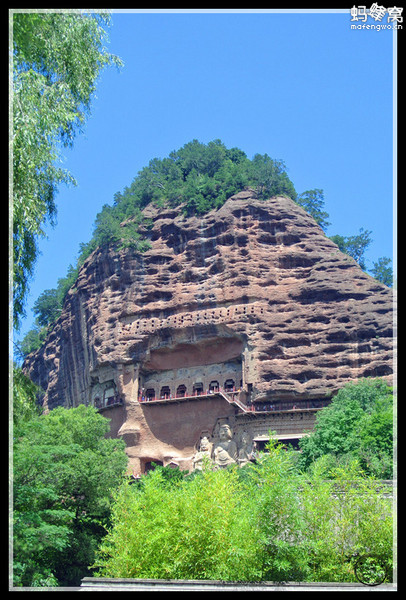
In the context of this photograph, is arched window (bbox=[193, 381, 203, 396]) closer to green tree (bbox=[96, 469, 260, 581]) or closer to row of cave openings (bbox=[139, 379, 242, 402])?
row of cave openings (bbox=[139, 379, 242, 402])

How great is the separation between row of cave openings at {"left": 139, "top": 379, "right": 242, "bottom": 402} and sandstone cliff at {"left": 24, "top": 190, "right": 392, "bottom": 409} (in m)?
0.22

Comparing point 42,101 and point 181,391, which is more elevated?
point 42,101

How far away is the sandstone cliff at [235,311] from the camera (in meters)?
42.4

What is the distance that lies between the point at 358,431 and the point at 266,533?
59.6 feet

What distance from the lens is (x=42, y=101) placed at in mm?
14219

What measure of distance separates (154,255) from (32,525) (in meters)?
29.8

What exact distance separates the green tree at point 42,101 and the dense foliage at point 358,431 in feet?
57.9

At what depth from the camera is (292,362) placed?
42.8 meters

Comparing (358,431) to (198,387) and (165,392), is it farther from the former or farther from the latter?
(165,392)

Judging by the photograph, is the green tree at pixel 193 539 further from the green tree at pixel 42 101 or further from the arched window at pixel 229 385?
the arched window at pixel 229 385

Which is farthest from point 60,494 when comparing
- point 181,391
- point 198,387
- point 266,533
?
point 181,391

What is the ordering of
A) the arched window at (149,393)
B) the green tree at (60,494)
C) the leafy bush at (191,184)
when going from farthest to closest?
the leafy bush at (191,184) < the arched window at (149,393) < the green tree at (60,494)

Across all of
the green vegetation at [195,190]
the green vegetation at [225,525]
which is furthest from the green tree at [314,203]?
the green vegetation at [225,525]

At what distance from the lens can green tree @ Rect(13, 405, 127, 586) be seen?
18973 millimetres
